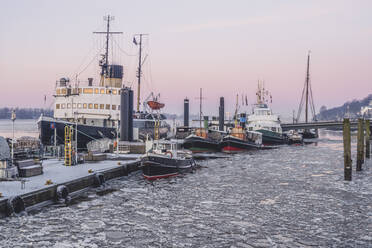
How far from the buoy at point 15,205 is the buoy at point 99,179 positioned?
6.74 m

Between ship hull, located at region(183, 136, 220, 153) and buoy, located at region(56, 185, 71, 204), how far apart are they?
33063mm

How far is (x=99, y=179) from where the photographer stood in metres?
21.7

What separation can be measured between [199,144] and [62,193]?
112 ft

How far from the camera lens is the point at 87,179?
68.2ft

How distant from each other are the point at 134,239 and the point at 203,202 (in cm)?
648

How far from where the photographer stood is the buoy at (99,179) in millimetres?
21484

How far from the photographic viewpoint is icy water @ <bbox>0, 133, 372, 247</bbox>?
12.4 metres

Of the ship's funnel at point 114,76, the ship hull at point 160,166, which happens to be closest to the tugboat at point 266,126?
the ship's funnel at point 114,76

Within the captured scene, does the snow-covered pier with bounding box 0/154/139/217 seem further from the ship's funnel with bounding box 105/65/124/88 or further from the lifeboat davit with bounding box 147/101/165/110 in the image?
the lifeboat davit with bounding box 147/101/165/110

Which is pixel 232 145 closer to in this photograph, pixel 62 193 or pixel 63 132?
pixel 63 132

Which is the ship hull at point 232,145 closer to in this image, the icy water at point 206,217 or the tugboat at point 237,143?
the tugboat at point 237,143

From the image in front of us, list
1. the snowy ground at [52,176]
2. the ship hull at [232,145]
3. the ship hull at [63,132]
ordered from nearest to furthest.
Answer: the snowy ground at [52,176] → the ship hull at [63,132] → the ship hull at [232,145]

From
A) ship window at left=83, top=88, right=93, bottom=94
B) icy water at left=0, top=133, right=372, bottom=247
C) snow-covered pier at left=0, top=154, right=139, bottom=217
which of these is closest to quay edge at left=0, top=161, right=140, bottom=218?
snow-covered pier at left=0, top=154, right=139, bottom=217

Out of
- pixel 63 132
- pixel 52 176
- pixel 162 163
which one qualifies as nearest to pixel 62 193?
pixel 52 176
